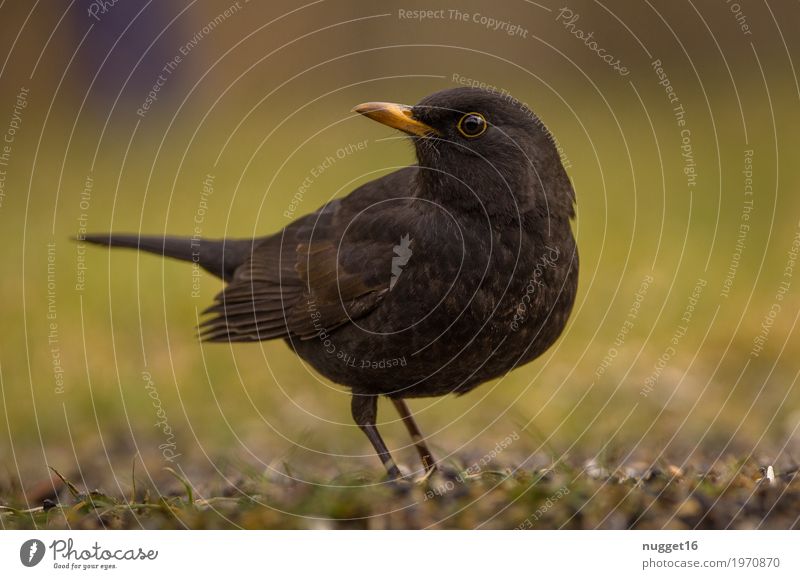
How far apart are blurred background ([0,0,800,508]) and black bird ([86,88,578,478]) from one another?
919 millimetres

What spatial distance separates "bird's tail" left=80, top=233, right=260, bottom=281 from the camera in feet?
20.0

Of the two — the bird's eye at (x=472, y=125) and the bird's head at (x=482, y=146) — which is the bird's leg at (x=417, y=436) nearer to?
the bird's head at (x=482, y=146)

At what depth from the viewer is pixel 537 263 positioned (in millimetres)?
4734

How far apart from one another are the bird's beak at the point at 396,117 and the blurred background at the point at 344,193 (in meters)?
1.20

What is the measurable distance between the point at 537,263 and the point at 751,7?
9.73 ft

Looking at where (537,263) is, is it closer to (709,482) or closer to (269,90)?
(709,482)

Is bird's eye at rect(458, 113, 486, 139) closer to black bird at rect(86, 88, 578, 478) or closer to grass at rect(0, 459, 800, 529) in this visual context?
black bird at rect(86, 88, 578, 478)

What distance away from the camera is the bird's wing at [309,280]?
16.6 ft

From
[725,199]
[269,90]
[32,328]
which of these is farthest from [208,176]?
[725,199]

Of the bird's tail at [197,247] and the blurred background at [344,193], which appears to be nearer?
the bird's tail at [197,247]

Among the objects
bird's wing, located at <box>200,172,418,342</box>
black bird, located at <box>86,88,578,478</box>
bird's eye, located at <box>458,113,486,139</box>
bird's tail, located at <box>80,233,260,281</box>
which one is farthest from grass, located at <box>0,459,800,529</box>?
bird's tail, located at <box>80,233,260,281</box>

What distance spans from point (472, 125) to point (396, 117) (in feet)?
1.17

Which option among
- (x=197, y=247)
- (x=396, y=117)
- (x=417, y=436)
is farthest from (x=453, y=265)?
(x=197, y=247)

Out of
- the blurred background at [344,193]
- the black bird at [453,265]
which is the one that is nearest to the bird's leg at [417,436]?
the blurred background at [344,193]
